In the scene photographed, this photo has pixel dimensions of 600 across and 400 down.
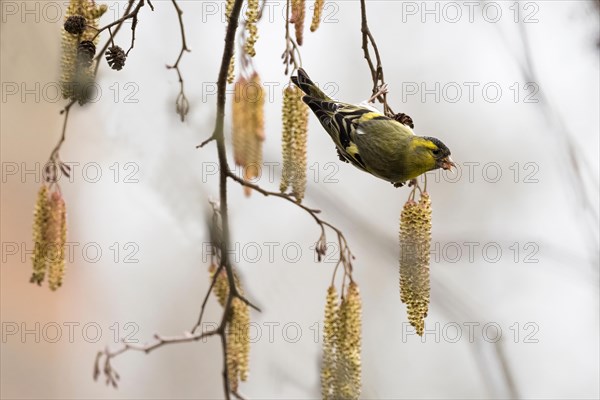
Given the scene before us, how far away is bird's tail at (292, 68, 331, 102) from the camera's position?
2.15m

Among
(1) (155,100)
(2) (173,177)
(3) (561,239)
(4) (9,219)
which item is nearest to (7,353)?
(4) (9,219)

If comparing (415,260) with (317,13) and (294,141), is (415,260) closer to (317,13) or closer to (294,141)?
(294,141)

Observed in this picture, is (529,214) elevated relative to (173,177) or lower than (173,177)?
lower

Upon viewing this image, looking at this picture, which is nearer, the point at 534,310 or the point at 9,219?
the point at 9,219

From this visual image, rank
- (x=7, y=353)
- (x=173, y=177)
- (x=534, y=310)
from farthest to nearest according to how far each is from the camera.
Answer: (x=534, y=310) → (x=7, y=353) → (x=173, y=177)

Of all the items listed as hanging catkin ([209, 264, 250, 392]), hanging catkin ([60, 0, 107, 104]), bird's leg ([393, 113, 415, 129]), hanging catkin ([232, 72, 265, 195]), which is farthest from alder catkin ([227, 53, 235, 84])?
bird's leg ([393, 113, 415, 129])

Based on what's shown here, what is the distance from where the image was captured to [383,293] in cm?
536

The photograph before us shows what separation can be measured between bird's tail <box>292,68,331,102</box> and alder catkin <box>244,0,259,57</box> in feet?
1.02

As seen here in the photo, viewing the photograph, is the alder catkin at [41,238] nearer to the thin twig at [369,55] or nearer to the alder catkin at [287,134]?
the alder catkin at [287,134]

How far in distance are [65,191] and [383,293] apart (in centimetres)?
219

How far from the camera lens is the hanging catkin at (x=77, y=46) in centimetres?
171

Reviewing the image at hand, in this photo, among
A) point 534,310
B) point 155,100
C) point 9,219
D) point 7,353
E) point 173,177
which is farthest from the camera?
point 534,310

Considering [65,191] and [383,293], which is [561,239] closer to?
[383,293]

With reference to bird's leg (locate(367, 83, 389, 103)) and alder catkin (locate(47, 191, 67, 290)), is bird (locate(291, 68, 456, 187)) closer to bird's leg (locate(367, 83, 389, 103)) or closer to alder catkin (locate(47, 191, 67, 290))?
bird's leg (locate(367, 83, 389, 103))
